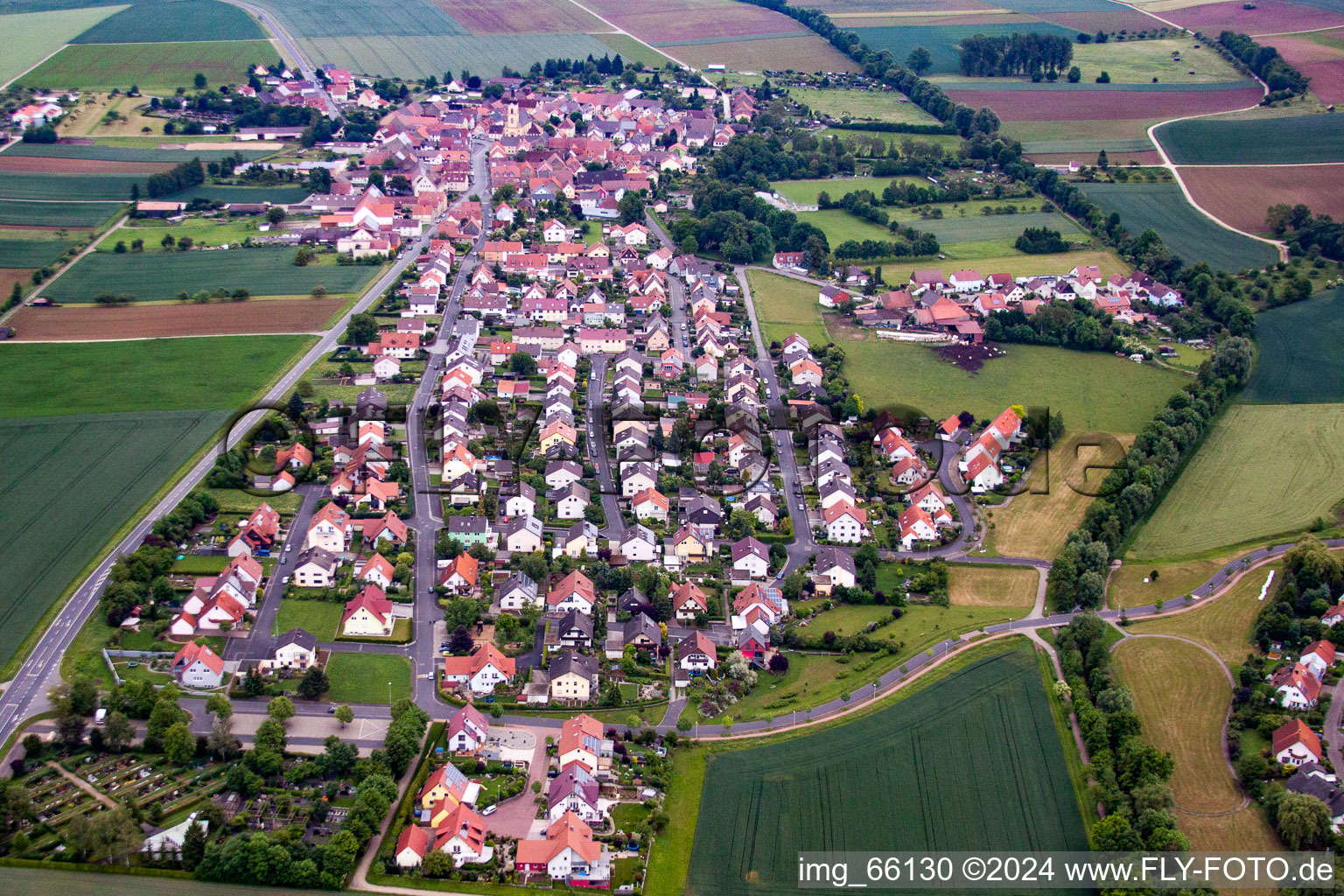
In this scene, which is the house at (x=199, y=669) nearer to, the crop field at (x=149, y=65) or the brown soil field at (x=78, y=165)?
the brown soil field at (x=78, y=165)

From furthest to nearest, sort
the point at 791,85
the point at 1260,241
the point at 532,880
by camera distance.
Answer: the point at 791,85 → the point at 1260,241 → the point at 532,880

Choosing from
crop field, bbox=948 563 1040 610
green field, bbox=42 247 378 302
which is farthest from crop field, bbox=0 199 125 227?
crop field, bbox=948 563 1040 610

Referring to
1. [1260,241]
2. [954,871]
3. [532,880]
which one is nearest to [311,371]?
[532,880]

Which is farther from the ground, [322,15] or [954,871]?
[322,15]

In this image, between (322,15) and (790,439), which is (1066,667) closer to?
(790,439)

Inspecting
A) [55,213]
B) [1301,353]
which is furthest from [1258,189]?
[55,213]
